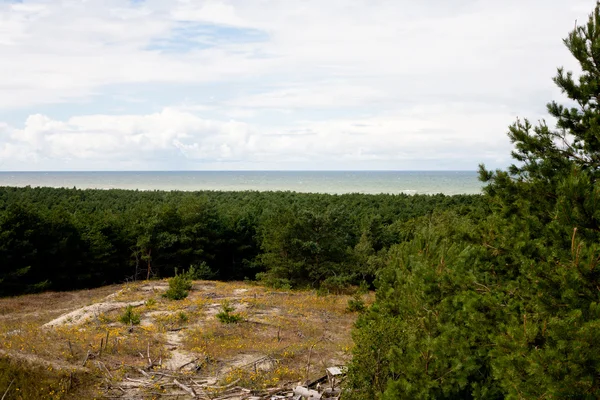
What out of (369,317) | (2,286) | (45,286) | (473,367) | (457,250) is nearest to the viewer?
(473,367)

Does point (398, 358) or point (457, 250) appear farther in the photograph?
point (457, 250)

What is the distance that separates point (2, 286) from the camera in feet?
104

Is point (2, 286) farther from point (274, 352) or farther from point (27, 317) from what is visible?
point (274, 352)

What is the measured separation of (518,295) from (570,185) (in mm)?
2534

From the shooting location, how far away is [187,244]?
4216cm

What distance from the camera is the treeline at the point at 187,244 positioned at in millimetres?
33750

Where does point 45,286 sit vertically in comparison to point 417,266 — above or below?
below

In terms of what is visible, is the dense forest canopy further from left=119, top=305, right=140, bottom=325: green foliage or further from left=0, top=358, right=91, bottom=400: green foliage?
left=119, top=305, right=140, bottom=325: green foliage

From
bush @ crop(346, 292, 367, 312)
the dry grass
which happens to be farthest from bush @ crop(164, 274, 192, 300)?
bush @ crop(346, 292, 367, 312)

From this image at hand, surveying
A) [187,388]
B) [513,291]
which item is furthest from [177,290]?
[513,291]

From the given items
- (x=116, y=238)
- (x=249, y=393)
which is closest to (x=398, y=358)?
(x=249, y=393)

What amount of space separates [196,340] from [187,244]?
82.7ft

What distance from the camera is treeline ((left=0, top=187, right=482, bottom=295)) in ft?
111

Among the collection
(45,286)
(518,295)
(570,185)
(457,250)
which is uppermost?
(570,185)
